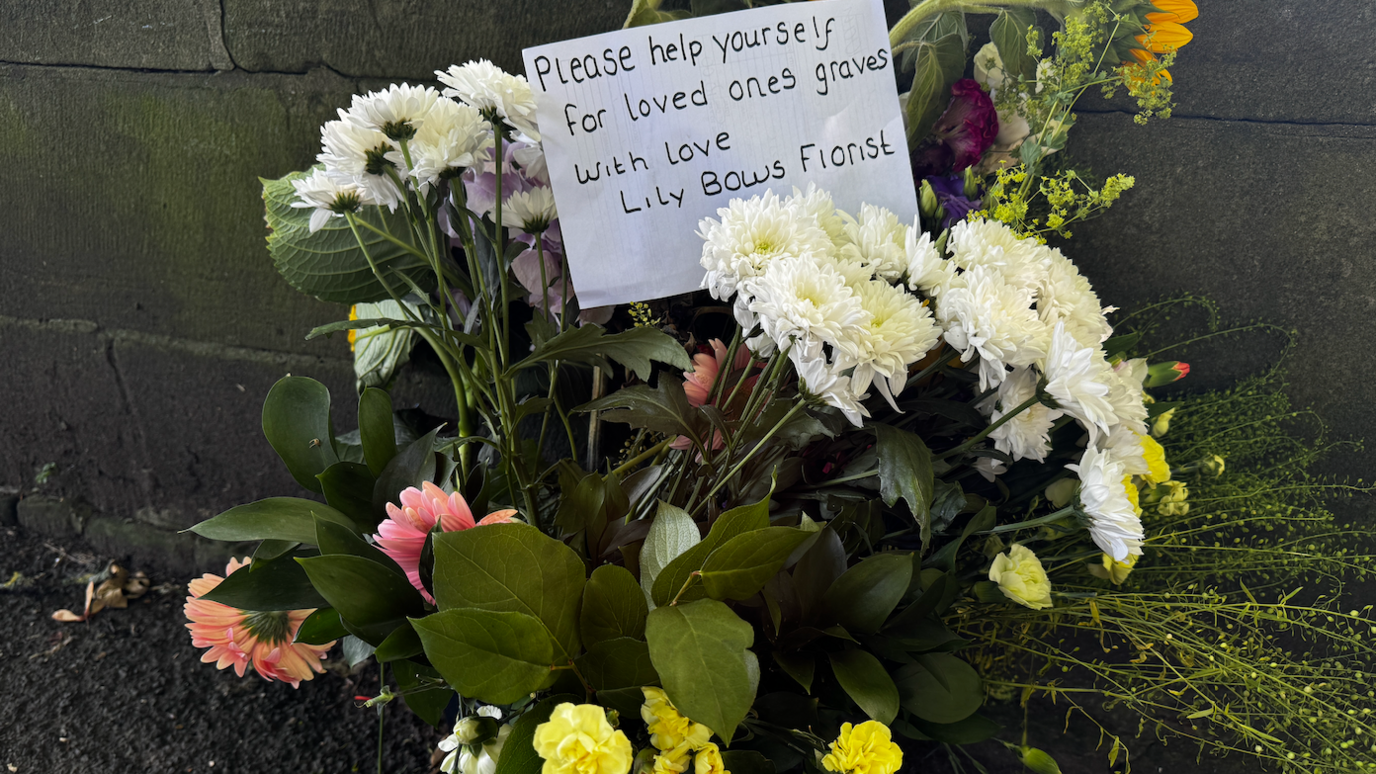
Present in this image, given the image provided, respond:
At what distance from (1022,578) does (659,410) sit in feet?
1.03

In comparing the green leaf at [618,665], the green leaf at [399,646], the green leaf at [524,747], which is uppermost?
the green leaf at [399,646]

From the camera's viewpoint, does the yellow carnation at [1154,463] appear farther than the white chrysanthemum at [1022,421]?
Yes

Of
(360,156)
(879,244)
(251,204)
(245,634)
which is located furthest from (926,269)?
(251,204)

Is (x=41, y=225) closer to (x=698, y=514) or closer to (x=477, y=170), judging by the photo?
(x=477, y=170)

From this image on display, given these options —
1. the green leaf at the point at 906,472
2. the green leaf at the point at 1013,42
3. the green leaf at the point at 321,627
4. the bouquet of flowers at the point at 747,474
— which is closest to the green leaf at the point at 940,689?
the bouquet of flowers at the point at 747,474

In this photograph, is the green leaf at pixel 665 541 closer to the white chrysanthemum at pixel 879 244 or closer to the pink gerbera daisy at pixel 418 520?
the pink gerbera daisy at pixel 418 520

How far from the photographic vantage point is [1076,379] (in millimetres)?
459

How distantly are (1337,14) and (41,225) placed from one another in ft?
6.16

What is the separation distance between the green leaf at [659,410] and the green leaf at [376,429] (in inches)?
7.4

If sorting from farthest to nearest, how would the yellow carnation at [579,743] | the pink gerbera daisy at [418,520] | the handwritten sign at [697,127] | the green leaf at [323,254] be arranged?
the green leaf at [323,254] → the handwritten sign at [697,127] → the pink gerbera daisy at [418,520] → the yellow carnation at [579,743]

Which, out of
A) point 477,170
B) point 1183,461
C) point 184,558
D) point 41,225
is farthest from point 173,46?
point 1183,461

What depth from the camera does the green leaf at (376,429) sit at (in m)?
0.59

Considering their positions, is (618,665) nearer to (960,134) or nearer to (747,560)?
(747,560)

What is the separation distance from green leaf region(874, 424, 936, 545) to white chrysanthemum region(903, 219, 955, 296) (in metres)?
0.11
